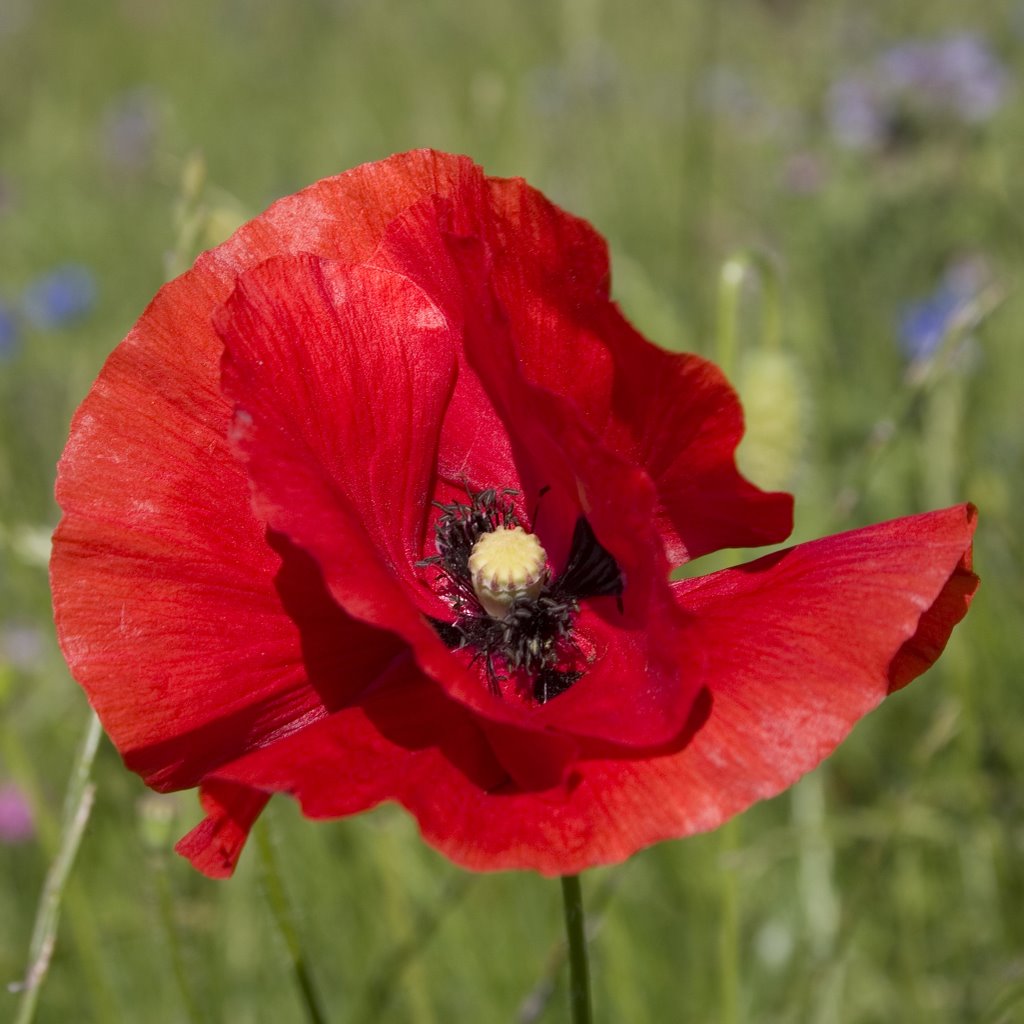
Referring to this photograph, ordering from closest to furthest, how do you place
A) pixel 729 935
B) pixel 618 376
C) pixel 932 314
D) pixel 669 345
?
1. pixel 618 376
2. pixel 729 935
3. pixel 669 345
4. pixel 932 314

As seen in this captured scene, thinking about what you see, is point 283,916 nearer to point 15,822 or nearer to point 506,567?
point 506,567

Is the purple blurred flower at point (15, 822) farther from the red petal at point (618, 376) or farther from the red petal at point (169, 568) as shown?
the red petal at point (618, 376)

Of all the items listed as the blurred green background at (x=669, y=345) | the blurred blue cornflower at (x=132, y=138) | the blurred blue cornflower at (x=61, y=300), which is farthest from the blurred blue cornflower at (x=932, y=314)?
the blurred blue cornflower at (x=132, y=138)

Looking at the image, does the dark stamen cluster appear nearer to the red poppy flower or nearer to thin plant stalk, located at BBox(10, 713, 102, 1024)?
the red poppy flower

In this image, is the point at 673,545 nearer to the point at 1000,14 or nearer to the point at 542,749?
the point at 542,749

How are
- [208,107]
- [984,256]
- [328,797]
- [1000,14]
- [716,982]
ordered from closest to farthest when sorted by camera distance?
[328,797] → [716,982] → [984,256] → [1000,14] → [208,107]

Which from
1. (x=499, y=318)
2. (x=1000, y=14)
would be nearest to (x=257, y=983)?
(x=499, y=318)

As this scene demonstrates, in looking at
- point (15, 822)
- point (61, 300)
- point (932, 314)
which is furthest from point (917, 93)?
point (15, 822)

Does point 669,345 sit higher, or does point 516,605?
point 669,345
